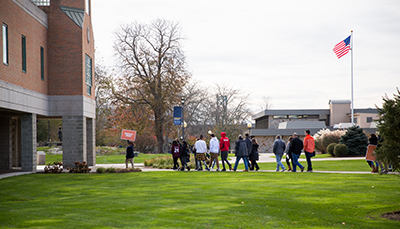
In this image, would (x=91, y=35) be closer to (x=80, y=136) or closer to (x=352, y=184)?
(x=80, y=136)

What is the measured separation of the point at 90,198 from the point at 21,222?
11.9ft

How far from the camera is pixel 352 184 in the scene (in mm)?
13938

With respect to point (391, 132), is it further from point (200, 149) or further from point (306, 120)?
point (306, 120)

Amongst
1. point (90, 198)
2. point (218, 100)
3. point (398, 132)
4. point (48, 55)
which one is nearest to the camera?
Result: point (398, 132)

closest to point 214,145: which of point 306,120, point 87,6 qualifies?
point 87,6

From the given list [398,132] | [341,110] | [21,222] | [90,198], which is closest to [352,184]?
[398,132]

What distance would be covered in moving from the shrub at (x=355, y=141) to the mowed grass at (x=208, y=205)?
69.5ft

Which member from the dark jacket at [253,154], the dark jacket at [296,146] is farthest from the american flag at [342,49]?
the dark jacket at [296,146]

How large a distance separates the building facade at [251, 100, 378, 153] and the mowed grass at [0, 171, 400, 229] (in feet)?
142

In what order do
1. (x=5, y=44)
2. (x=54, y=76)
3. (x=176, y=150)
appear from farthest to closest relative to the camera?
(x=54, y=76) → (x=176, y=150) → (x=5, y=44)

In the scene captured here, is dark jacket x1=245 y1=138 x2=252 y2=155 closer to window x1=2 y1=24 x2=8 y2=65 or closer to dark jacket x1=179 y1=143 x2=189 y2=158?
dark jacket x1=179 y1=143 x2=189 y2=158

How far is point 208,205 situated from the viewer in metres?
10.2

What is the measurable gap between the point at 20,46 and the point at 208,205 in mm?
15988

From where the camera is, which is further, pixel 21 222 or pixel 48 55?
pixel 48 55
